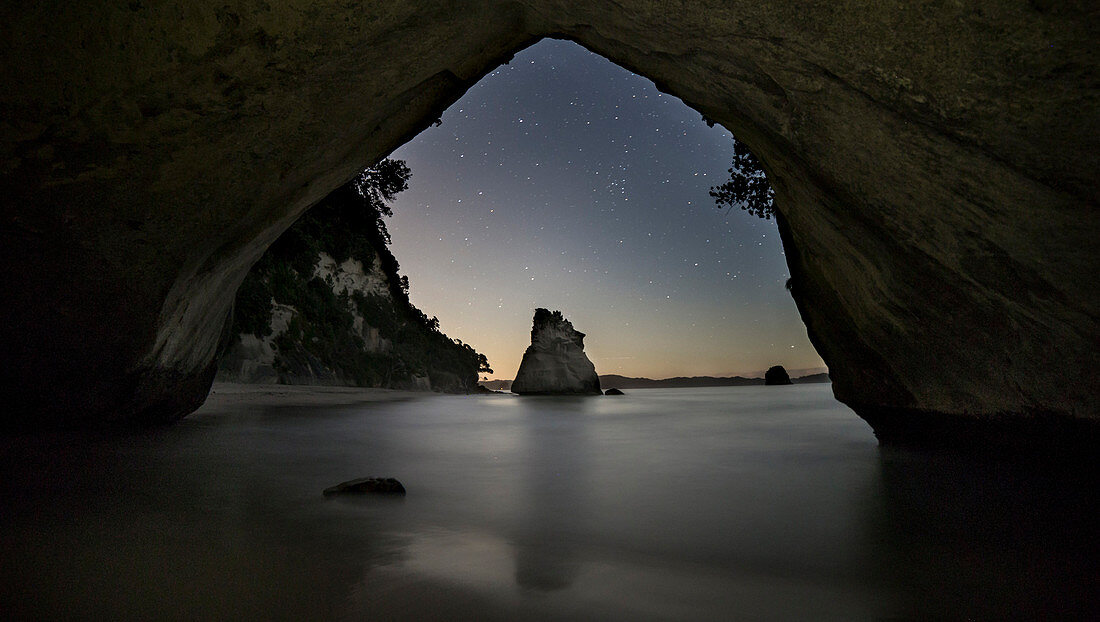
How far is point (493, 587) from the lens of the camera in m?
2.26

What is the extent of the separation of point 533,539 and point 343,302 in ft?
92.7

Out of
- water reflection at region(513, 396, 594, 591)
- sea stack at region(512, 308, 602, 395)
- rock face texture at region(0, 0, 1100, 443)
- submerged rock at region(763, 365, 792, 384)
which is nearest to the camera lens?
water reflection at region(513, 396, 594, 591)

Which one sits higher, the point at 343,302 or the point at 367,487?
the point at 343,302

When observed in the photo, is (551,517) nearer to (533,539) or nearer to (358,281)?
(533,539)

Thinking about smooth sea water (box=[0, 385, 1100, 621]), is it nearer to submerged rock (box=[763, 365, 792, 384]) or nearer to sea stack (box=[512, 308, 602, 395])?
sea stack (box=[512, 308, 602, 395])

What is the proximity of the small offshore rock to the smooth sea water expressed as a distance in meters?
0.17

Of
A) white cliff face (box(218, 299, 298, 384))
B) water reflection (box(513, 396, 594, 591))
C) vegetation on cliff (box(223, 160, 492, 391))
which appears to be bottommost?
water reflection (box(513, 396, 594, 591))

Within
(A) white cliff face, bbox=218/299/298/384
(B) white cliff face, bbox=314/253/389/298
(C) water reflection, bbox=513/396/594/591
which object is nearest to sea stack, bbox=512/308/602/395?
(B) white cliff face, bbox=314/253/389/298

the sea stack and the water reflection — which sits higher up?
the sea stack

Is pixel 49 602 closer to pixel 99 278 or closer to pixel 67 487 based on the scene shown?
pixel 67 487

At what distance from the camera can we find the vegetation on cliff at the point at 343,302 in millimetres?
20391

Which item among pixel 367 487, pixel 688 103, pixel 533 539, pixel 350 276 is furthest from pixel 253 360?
pixel 533 539

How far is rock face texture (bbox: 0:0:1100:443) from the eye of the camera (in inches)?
117

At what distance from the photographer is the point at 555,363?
131ft
